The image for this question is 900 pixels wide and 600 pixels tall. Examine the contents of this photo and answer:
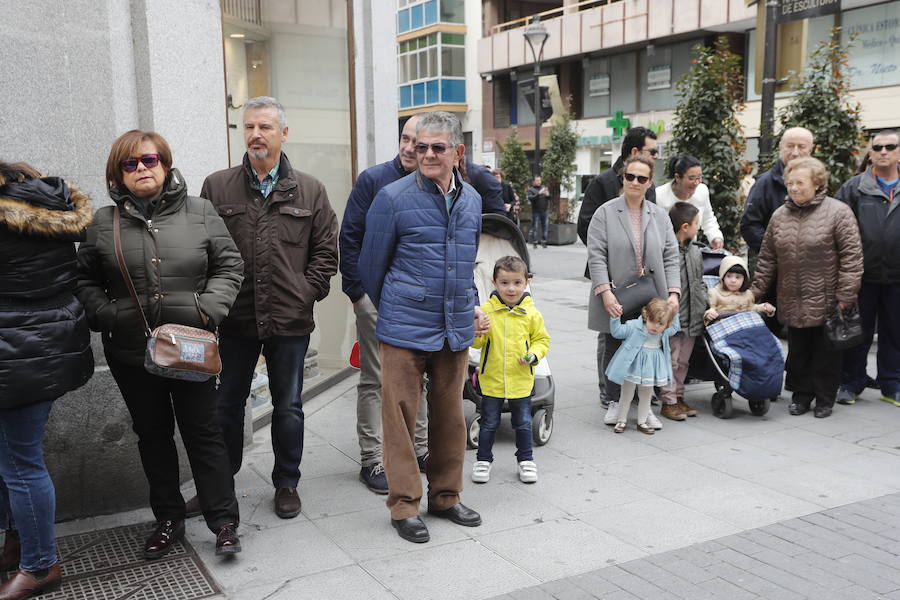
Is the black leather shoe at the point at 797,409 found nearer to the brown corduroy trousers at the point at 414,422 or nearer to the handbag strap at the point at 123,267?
the brown corduroy trousers at the point at 414,422

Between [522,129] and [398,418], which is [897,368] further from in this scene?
[522,129]

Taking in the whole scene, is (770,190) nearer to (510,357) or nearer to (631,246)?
(631,246)

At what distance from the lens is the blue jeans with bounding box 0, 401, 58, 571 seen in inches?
139

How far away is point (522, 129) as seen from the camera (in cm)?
3619

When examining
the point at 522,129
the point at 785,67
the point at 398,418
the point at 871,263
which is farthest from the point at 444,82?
the point at 398,418

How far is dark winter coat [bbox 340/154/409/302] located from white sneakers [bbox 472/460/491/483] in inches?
50.5

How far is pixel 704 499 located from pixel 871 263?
10.2 ft

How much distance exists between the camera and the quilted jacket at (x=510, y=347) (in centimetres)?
504

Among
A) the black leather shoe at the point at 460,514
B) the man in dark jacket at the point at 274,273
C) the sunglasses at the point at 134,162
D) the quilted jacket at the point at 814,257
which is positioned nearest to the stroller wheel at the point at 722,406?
the quilted jacket at the point at 814,257

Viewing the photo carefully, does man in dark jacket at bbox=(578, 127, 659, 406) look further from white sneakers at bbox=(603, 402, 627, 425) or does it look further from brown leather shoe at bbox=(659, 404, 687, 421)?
brown leather shoe at bbox=(659, 404, 687, 421)

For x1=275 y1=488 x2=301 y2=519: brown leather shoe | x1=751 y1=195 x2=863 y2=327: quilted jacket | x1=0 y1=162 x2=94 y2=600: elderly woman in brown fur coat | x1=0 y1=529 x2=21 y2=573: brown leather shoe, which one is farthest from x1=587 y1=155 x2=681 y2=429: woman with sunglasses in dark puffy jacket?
x1=0 y1=529 x2=21 y2=573: brown leather shoe

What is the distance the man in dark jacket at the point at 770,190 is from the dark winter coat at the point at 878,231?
572 millimetres

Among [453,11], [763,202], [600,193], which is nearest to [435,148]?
[600,193]

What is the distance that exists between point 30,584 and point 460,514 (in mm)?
2023
